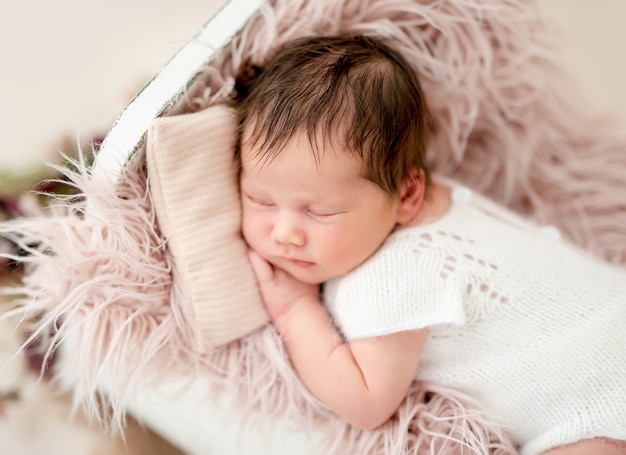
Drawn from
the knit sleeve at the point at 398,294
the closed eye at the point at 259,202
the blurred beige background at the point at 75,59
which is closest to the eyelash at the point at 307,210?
the closed eye at the point at 259,202

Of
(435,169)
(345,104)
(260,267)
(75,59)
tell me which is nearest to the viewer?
(345,104)

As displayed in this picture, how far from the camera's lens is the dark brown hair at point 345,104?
2.88ft

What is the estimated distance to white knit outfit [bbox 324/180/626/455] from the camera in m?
0.93

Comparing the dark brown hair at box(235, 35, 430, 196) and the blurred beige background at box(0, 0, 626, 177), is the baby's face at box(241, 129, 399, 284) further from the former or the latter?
the blurred beige background at box(0, 0, 626, 177)

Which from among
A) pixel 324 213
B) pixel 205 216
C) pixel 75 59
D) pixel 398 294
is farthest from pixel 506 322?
pixel 75 59

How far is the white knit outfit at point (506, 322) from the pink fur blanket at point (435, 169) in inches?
2.5

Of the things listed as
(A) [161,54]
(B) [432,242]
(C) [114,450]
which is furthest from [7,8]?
(B) [432,242]

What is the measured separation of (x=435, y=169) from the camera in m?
1.25

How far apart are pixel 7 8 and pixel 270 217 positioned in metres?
0.91

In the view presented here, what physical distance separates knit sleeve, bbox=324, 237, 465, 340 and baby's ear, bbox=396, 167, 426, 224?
5 centimetres

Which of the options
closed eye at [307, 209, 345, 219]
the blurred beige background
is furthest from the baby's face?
the blurred beige background

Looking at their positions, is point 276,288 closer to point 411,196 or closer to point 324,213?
point 324,213

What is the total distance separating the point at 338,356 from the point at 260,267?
0.19 meters

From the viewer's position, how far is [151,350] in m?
0.94
